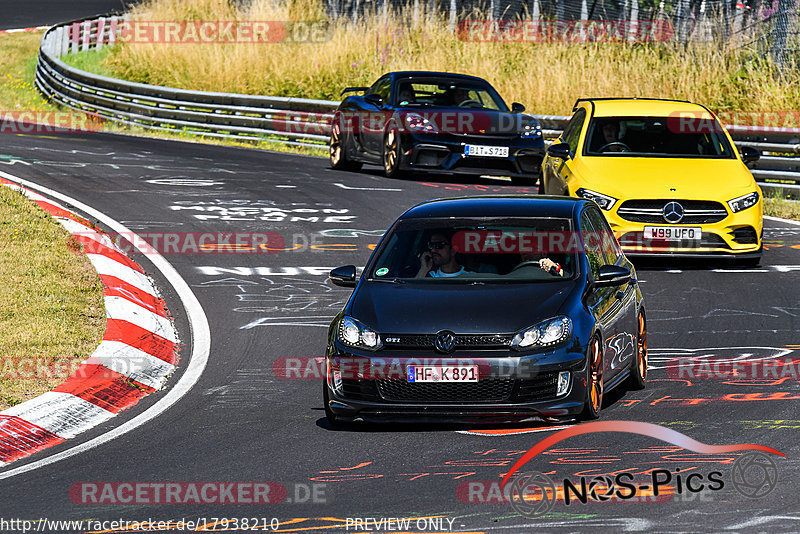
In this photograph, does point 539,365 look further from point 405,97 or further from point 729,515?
point 405,97

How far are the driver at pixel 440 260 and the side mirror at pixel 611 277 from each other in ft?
2.95

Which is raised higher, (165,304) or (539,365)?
(539,365)

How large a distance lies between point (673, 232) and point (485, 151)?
256 inches

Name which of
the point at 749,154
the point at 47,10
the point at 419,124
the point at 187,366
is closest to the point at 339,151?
the point at 419,124

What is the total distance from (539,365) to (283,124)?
20529 mm

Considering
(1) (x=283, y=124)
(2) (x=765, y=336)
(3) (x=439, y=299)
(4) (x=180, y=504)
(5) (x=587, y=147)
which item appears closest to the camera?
(4) (x=180, y=504)

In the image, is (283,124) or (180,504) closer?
(180,504)

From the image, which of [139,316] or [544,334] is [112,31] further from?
[544,334]

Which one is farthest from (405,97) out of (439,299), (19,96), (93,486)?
(19,96)

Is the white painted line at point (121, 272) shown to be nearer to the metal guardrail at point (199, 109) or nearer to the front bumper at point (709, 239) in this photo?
the front bumper at point (709, 239)

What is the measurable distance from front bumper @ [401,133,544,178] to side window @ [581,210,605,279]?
10.6m

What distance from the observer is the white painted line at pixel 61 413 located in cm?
840

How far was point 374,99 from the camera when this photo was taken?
21297 millimetres

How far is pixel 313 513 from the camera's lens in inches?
251
